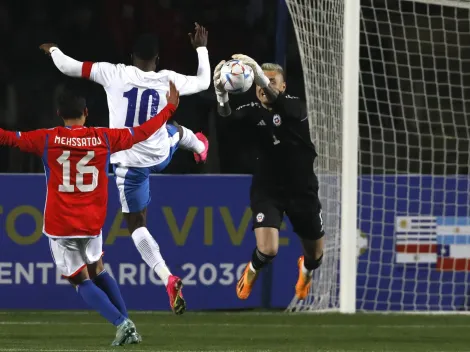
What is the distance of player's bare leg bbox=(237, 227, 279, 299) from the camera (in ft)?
33.8

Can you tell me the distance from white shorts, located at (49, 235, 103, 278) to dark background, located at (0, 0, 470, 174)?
447 cm

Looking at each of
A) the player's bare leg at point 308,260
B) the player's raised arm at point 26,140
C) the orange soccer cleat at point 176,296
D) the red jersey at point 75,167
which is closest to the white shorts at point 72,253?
the red jersey at point 75,167

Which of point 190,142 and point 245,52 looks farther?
point 245,52

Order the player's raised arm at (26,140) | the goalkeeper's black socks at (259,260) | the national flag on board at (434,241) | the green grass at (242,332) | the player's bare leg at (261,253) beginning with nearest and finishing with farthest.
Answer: the player's raised arm at (26,140) → the green grass at (242,332) → the player's bare leg at (261,253) → the goalkeeper's black socks at (259,260) → the national flag on board at (434,241)

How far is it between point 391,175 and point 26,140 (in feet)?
15.5

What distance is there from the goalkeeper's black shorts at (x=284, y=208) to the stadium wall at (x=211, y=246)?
6.57 ft

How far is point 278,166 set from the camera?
10.3 m

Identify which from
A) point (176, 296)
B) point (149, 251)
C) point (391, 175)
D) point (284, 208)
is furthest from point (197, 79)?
point (391, 175)

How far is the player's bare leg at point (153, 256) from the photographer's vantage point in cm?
966

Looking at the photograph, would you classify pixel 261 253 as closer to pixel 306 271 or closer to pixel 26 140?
pixel 306 271

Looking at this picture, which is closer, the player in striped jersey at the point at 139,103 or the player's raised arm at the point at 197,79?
the player in striped jersey at the point at 139,103

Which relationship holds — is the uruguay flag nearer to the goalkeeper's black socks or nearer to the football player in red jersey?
the goalkeeper's black socks

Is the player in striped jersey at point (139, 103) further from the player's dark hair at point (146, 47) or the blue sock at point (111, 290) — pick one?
the blue sock at point (111, 290)

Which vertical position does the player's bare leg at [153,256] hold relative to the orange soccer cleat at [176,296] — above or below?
above
